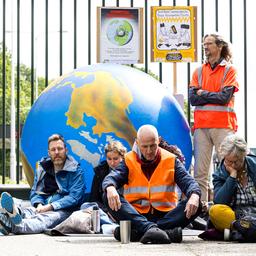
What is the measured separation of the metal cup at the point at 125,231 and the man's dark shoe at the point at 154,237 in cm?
12

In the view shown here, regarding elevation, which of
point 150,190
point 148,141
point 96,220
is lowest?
point 96,220

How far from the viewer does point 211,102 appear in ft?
31.2

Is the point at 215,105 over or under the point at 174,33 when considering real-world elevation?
under

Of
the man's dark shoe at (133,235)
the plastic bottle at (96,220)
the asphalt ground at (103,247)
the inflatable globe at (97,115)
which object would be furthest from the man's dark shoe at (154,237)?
the inflatable globe at (97,115)

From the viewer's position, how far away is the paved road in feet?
19.9

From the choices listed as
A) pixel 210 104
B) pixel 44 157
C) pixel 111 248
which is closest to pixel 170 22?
pixel 210 104

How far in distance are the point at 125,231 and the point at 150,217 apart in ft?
1.98

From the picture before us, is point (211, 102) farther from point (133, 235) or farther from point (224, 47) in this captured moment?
point (133, 235)

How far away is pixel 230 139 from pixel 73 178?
6.71ft

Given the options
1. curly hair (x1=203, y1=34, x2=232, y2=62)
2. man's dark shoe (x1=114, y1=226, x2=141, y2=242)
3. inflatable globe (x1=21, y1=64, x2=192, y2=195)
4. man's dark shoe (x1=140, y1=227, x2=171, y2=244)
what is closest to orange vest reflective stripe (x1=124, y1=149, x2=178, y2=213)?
man's dark shoe (x1=114, y1=226, x2=141, y2=242)

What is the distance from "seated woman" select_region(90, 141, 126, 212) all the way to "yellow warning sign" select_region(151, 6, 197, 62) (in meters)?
2.61

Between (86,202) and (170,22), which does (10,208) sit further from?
(170,22)

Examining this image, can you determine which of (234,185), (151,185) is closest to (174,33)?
A: (151,185)

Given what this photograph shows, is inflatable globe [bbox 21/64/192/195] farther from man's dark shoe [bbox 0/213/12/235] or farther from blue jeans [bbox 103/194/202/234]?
blue jeans [bbox 103/194/202/234]
